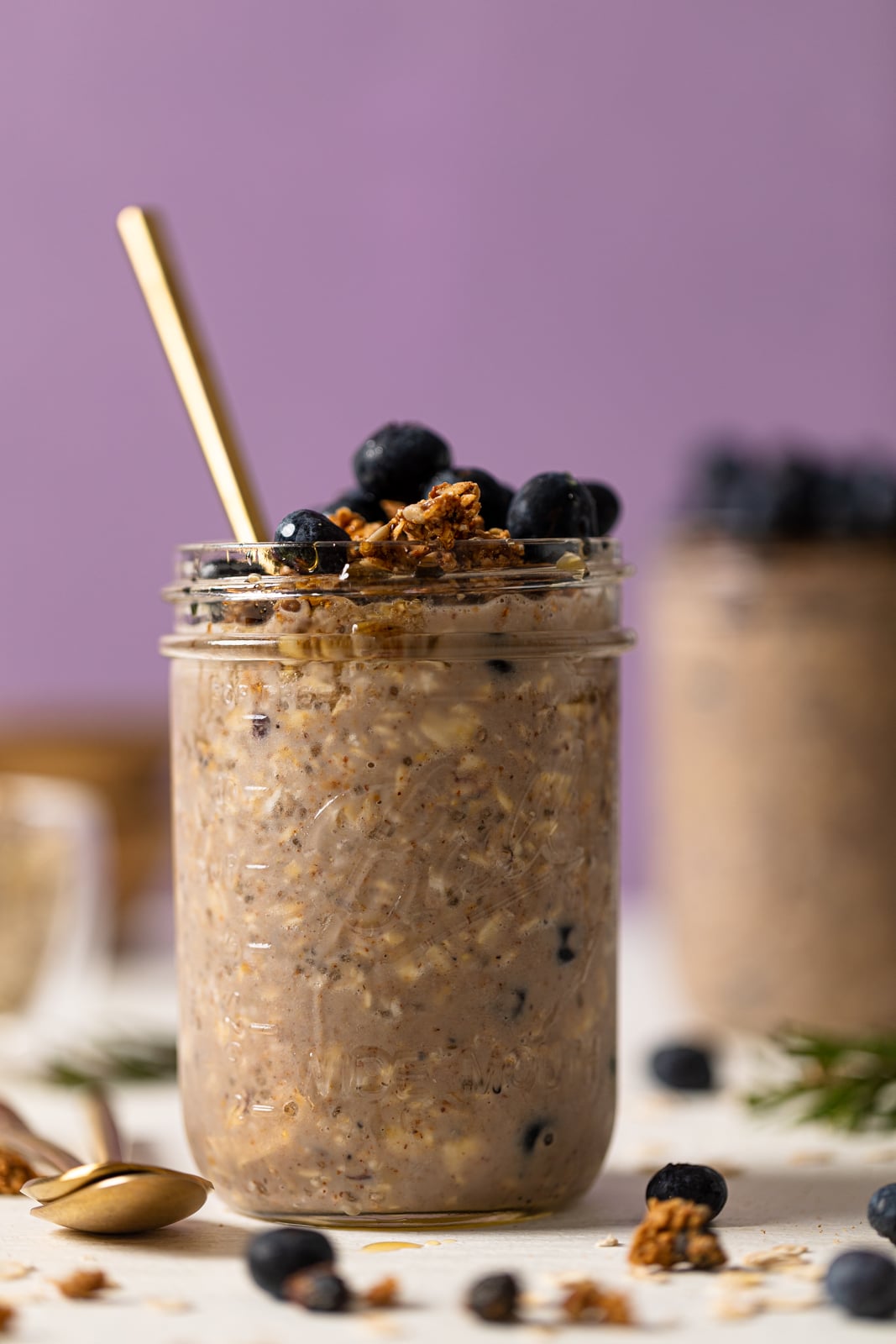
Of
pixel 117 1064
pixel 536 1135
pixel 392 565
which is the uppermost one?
pixel 392 565

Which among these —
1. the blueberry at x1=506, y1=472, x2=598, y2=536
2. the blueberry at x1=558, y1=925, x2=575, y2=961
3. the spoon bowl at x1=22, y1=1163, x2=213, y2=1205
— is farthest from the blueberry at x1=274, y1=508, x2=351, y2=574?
the spoon bowl at x1=22, y1=1163, x2=213, y2=1205

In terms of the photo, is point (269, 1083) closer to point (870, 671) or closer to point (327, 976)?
point (327, 976)

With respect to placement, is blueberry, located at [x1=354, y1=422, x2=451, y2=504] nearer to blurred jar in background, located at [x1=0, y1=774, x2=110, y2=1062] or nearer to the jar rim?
the jar rim

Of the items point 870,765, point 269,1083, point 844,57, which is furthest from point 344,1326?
point 844,57

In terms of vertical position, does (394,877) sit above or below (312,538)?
below

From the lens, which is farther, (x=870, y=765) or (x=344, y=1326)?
(x=870, y=765)

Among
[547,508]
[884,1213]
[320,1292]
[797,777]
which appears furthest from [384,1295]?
[797,777]

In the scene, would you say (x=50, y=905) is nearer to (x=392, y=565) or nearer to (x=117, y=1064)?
(x=117, y=1064)
